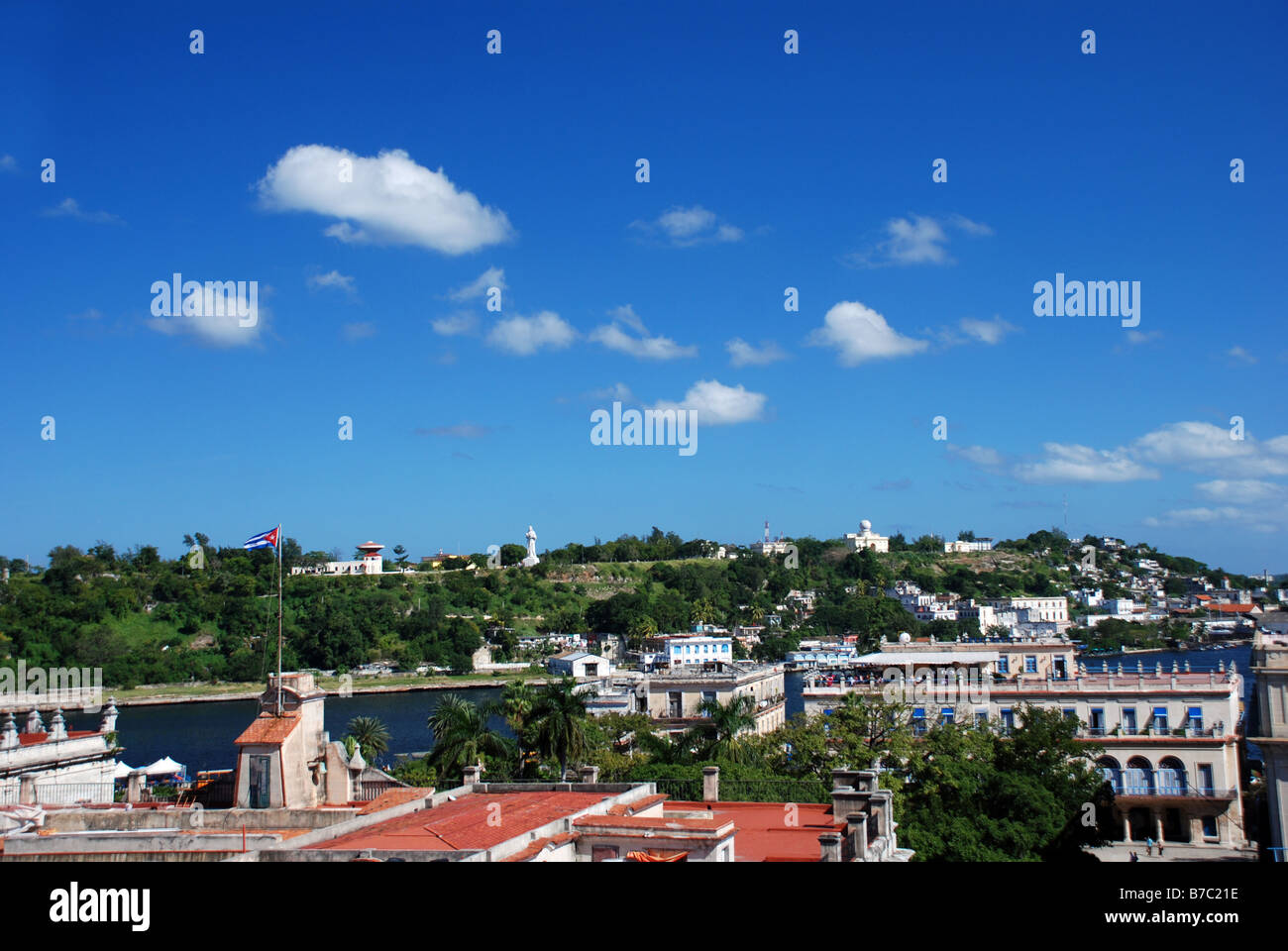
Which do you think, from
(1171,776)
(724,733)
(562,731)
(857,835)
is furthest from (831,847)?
(724,733)

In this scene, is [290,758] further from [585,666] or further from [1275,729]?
[585,666]

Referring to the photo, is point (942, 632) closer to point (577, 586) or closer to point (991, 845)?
point (577, 586)

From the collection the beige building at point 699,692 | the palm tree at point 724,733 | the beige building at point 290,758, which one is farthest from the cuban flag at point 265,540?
the beige building at point 699,692

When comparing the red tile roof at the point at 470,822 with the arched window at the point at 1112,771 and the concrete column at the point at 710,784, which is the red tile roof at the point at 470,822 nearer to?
the concrete column at the point at 710,784

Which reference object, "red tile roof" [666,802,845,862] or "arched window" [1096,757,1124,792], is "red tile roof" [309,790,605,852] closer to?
"red tile roof" [666,802,845,862]
